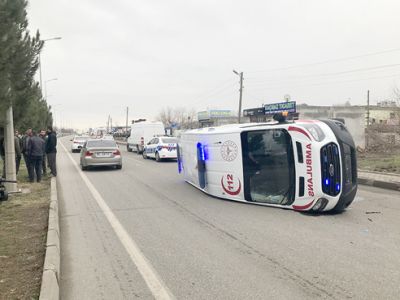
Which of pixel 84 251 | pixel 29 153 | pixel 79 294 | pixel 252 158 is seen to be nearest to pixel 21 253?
pixel 84 251

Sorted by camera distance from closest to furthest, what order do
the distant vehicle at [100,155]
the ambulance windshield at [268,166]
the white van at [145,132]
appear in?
the ambulance windshield at [268,166] < the distant vehicle at [100,155] < the white van at [145,132]

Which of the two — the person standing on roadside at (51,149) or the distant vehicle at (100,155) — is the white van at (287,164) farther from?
the distant vehicle at (100,155)

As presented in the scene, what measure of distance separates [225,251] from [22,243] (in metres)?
3.11

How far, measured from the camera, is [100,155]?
1955 cm

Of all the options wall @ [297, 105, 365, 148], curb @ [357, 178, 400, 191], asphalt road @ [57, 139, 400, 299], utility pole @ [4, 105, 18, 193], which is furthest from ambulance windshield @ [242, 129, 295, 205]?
wall @ [297, 105, 365, 148]

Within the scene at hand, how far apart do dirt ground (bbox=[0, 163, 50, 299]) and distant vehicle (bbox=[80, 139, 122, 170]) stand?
791 centimetres

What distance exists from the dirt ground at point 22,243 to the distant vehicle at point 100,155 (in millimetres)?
7912

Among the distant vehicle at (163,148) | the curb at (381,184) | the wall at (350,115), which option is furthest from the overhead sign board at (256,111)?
the curb at (381,184)

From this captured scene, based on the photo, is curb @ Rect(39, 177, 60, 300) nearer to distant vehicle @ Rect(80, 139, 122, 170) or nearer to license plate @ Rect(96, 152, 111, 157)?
distant vehicle @ Rect(80, 139, 122, 170)

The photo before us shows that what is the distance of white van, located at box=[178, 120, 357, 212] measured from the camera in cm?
810

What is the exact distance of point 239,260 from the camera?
5.57m

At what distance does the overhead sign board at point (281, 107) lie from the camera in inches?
1039

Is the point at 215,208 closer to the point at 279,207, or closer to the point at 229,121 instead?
the point at 279,207

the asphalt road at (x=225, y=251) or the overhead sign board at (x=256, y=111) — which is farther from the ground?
the overhead sign board at (x=256, y=111)
